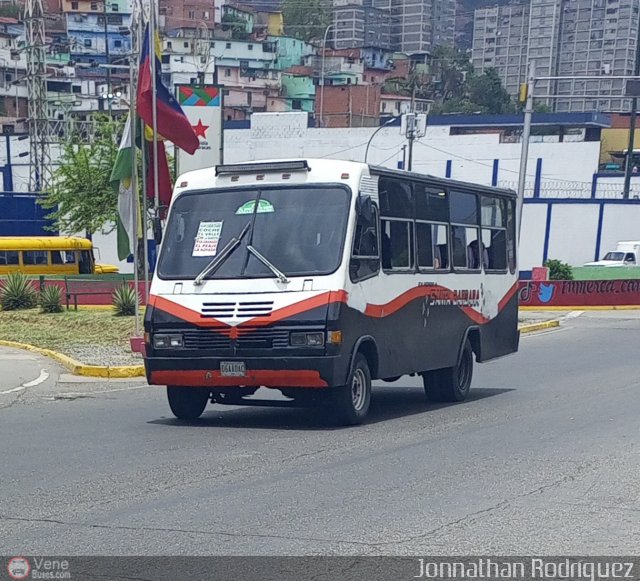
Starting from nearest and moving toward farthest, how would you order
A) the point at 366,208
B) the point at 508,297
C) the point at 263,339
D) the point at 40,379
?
the point at 263,339 → the point at 366,208 → the point at 508,297 → the point at 40,379

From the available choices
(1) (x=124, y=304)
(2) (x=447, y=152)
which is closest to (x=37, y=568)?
(1) (x=124, y=304)

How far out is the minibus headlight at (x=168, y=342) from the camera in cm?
1158

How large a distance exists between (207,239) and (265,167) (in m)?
1.04

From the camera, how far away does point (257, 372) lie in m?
11.3

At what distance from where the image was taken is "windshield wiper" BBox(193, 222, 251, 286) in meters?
11.6

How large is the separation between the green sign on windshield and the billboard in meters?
18.3

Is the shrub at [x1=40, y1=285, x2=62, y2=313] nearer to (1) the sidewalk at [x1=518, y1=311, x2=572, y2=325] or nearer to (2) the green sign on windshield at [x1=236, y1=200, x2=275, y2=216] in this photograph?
(1) the sidewalk at [x1=518, y1=311, x2=572, y2=325]

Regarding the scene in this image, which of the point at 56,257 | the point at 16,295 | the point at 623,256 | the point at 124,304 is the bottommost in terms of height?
the point at 623,256

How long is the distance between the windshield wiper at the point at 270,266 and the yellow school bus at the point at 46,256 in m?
34.0

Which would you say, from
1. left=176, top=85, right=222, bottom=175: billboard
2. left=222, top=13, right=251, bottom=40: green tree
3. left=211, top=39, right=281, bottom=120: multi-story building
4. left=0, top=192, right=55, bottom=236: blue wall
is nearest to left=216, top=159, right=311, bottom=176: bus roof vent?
left=176, top=85, right=222, bottom=175: billboard

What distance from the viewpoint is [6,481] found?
870 centimetres

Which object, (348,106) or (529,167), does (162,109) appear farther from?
(348,106)

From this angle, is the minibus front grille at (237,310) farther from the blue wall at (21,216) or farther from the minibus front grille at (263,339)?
the blue wall at (21,216)

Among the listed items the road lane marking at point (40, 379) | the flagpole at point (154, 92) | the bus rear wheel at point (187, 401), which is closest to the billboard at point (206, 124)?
the flagpole at point (154, 92)
